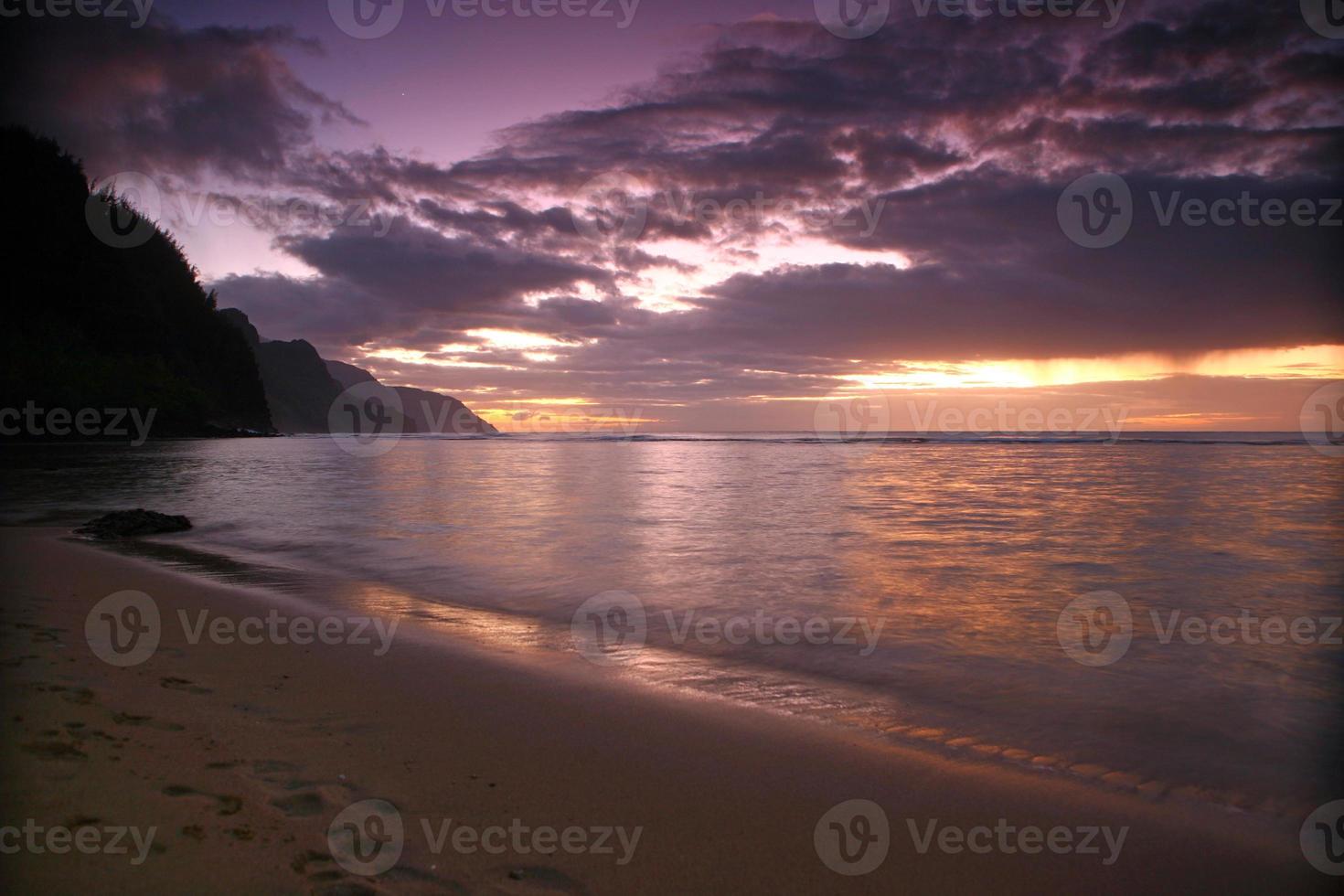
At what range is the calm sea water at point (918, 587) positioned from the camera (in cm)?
451

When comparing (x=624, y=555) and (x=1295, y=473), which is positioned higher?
(x=1295, y=473)

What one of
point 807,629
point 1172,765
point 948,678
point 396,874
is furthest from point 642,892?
point 807,629

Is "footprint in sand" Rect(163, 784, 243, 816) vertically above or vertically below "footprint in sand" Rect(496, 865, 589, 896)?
above

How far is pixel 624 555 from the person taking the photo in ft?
36.3

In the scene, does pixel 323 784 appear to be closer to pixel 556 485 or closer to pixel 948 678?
pixel 948 678

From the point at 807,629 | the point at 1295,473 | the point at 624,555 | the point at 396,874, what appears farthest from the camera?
the point at 1295,473

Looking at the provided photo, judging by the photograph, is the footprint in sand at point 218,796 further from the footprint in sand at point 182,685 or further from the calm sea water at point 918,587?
the calm sea water at point 918,587

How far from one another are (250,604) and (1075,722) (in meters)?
7.65

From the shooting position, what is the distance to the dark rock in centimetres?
1118

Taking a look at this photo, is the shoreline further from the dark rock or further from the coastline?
the dark rock

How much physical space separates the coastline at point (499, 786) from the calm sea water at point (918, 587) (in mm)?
611

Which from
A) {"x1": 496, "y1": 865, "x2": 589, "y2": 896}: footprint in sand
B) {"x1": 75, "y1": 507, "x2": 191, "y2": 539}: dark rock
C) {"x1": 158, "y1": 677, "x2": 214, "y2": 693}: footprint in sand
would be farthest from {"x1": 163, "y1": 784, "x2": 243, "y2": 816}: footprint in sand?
{"x1": 75, "y1": 507, "x2": 191, "y2": 539}: dark rock

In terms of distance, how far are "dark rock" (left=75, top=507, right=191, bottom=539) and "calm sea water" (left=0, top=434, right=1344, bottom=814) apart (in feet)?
2.04

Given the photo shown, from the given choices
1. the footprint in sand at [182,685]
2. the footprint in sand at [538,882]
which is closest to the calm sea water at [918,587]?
the footprint in sand at [182,685]
